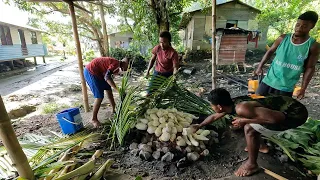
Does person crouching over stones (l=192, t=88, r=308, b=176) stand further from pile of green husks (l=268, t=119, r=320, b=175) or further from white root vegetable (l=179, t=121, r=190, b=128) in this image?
white root vegetable (l=179, t=121, r=190, b=128)

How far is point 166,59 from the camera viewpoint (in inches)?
148

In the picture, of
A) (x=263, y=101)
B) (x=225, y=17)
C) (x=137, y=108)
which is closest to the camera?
(x=263, y=101)

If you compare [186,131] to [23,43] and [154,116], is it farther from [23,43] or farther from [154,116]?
[23,43]

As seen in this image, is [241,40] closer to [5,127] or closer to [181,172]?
[181,172]

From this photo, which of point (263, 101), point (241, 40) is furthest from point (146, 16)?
point (263, 101)

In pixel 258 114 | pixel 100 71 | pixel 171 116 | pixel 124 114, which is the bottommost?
pixel 171 116

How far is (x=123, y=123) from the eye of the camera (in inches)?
99.1

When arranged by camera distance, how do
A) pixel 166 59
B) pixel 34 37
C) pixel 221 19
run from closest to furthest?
pixel 166 59, pixel 221 19, pixel 34 37

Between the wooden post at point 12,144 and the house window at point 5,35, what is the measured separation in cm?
1569

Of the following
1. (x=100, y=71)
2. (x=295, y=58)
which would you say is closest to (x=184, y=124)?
(x=295, y=58)

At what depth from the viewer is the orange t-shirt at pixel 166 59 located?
3.73m

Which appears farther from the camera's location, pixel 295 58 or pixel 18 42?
pixel 18 42

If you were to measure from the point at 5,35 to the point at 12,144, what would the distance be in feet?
54.4

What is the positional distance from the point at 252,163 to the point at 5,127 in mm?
2241
